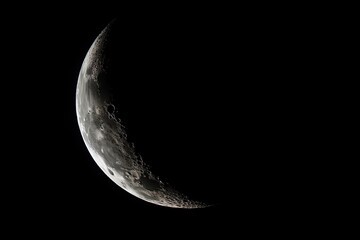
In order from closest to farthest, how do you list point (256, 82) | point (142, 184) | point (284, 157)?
point (256, 82), point (284, 157), point (142, 184)

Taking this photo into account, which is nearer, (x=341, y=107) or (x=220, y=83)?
(x=220, y=83)

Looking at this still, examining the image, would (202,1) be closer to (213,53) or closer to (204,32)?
(204,32)

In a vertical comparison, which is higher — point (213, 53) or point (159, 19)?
point (159, 19)

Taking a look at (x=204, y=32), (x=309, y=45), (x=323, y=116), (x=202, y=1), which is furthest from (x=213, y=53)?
(x=323, y=116)

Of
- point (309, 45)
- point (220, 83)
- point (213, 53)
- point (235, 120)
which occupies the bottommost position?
point (235, 120)

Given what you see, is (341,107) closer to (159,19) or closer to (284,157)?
(284,157)

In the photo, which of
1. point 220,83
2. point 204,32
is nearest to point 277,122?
point 220,83

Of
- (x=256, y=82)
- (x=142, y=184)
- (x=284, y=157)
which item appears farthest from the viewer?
(x=142, y=184)
